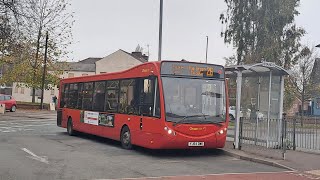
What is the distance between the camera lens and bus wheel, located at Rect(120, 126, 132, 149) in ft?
50.5

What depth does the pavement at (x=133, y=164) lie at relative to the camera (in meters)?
10.2

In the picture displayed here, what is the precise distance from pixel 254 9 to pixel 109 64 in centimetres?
4562

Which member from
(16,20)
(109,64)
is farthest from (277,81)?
(109,64)

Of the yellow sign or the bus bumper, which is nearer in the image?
the bus bumper

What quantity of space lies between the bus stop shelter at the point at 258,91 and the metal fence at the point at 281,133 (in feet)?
0.57

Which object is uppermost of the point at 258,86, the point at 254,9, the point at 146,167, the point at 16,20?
the point at 254,9

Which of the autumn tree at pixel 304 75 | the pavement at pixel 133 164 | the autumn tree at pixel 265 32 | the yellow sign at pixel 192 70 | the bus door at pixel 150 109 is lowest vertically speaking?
the pavement at pixel 133 164

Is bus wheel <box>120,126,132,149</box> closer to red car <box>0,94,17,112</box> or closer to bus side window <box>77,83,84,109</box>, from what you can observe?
bus side window <box>77,83,84,109</box>

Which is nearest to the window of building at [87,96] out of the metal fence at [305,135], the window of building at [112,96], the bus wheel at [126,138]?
the window of building at [112,96]

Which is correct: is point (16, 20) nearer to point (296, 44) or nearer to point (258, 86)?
point (258, 86)

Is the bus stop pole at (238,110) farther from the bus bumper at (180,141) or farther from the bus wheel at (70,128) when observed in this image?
the bus wheel at (70,128)

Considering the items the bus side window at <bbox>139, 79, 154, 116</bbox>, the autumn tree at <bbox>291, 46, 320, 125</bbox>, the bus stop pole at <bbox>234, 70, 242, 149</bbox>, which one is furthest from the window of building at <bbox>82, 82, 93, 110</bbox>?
the autumn tree at <bbox>291, 46, 320, 125</bbox>

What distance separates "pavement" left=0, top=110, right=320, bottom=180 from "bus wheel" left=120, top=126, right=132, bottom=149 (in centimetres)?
24

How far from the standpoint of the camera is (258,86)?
16.8 meters
